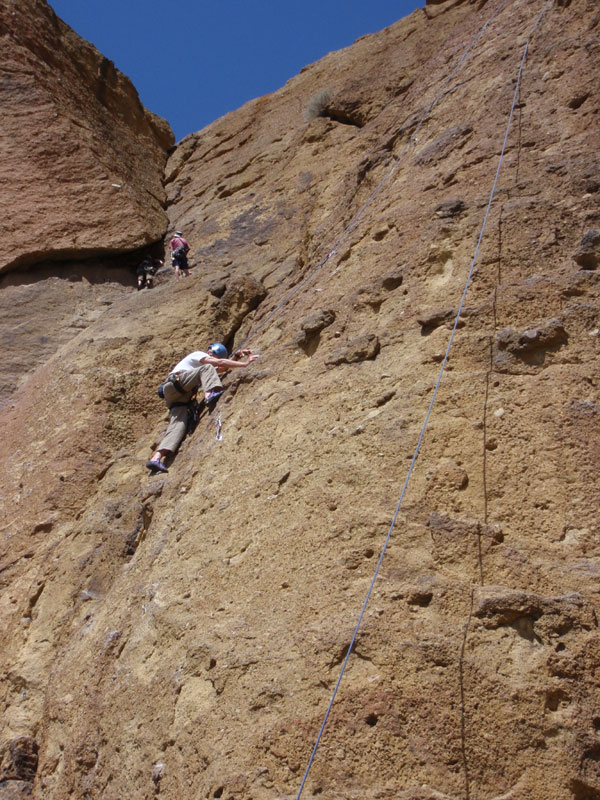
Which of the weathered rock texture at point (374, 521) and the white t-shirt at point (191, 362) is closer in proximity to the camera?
the weathered rock texture at point (374, 521)

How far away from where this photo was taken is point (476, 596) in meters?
3.66

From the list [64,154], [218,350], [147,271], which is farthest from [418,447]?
[64,154]

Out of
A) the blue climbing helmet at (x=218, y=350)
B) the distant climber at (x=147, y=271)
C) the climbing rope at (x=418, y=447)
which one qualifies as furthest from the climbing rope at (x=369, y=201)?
the distant climber at (x=147, y=271)

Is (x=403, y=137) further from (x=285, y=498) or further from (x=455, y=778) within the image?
(x=455, y=778)

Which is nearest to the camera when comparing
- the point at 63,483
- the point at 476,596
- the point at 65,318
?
the point at 476,596

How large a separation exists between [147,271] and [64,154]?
2.74m

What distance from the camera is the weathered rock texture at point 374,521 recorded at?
135 inches

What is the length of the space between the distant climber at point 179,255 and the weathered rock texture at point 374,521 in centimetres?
292

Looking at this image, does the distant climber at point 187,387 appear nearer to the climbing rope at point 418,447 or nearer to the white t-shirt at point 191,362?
the white t-shirt at point 191,362

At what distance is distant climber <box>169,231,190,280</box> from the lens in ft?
35.5

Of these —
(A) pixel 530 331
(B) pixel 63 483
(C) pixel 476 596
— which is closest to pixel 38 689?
(B) pixel 63 483

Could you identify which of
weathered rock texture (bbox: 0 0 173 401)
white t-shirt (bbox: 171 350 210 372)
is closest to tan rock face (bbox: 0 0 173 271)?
weathered rock texture (bbox: 0 0 173 401)

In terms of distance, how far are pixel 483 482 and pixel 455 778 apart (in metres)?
1.51

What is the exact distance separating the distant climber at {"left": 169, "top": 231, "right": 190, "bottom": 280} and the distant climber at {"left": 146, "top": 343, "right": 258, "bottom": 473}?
3.76m
